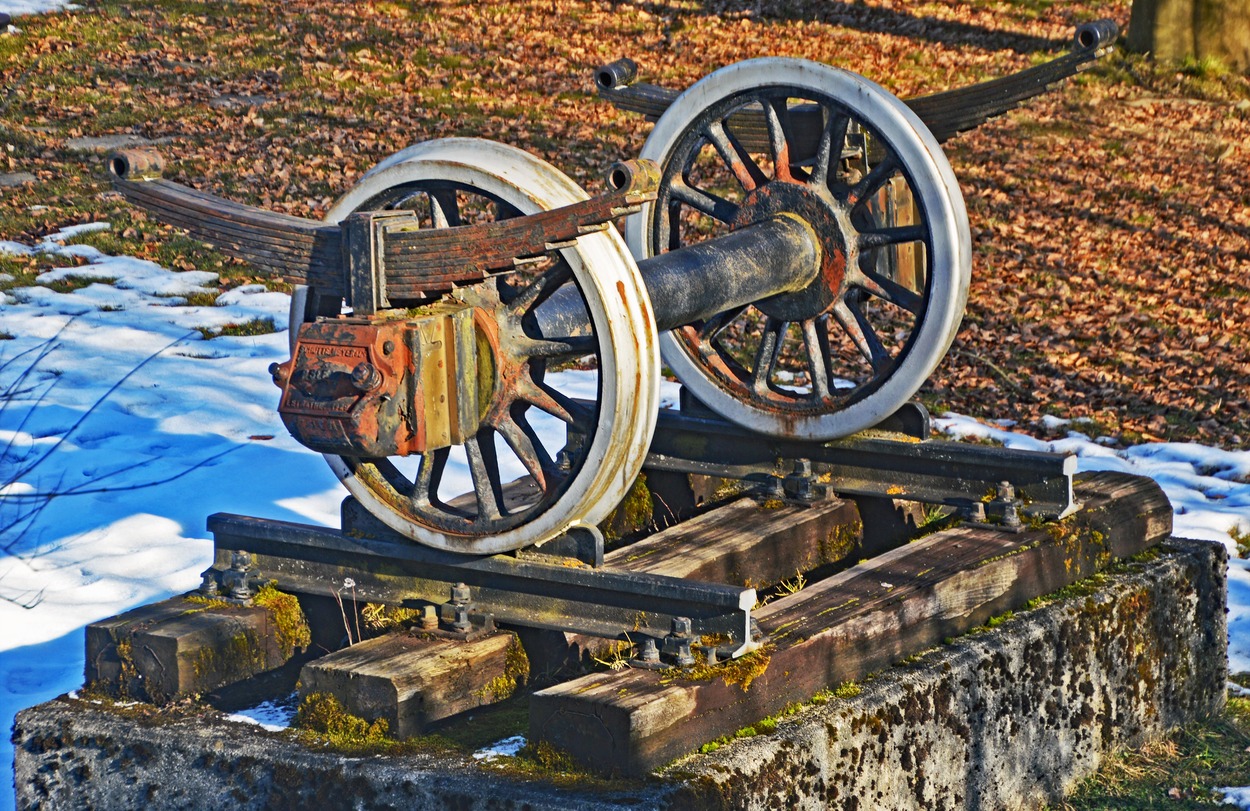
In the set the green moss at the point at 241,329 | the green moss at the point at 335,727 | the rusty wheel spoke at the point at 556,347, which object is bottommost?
the green moss at the point at 335,727

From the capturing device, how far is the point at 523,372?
4.60 metres

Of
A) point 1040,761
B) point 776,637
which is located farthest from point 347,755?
point 1040,761

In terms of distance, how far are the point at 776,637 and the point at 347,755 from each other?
3.67 feet

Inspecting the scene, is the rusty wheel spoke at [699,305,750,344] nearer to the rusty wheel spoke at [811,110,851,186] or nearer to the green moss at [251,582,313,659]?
the rusty wheel spoke at [811,110,851,186]

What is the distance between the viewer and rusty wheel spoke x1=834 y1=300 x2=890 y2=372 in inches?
224

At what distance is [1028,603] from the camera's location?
5.22 meters

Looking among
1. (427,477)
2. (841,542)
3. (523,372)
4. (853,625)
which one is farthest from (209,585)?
(841,542)

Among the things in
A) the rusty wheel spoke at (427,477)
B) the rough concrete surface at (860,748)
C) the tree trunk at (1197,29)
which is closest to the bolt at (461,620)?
the rusty wheel spoke at (427,477)

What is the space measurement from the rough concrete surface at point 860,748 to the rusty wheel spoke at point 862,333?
1.00 meters

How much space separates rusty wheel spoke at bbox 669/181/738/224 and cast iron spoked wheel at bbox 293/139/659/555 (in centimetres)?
125

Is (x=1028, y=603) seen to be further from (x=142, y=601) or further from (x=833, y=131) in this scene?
(x=142, y=601)

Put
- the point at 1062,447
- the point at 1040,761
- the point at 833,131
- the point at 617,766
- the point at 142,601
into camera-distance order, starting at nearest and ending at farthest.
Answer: the point at 617,766 < the point at 1040,761 < the point at 833,131 < the point at 142,601 < the point at 1062,447

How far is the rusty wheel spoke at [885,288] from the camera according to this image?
18.6 feet

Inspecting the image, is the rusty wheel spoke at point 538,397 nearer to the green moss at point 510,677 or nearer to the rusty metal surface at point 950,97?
the green moss at point 510,677
